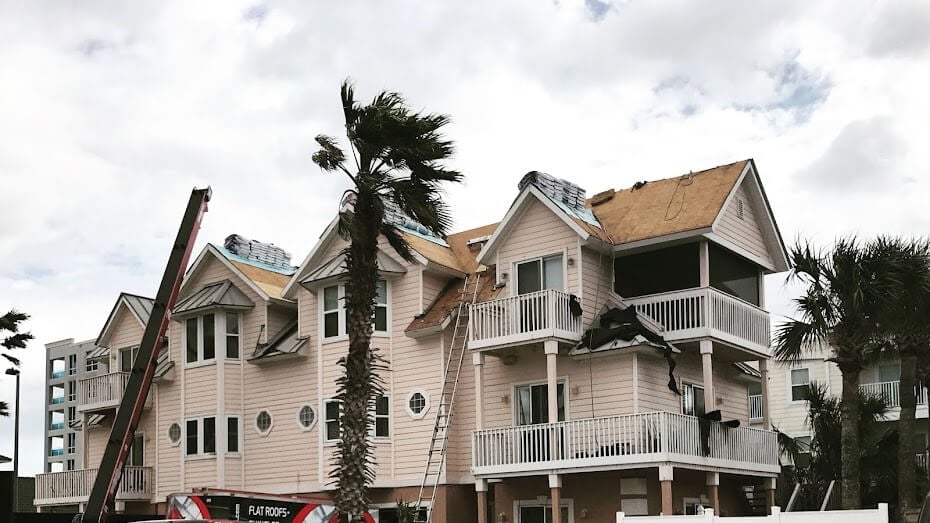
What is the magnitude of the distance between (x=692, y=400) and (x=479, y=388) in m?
6.07

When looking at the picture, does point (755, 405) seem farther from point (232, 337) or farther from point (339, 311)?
point (232, 337)

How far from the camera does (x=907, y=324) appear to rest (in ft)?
109

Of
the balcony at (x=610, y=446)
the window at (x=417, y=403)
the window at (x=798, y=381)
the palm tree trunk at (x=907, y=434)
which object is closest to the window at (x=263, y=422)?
the window at (x=417, y=403)

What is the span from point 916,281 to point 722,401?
641cm

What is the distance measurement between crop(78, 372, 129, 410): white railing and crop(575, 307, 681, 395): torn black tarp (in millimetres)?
17928

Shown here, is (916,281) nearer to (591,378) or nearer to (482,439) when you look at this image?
(591,378)

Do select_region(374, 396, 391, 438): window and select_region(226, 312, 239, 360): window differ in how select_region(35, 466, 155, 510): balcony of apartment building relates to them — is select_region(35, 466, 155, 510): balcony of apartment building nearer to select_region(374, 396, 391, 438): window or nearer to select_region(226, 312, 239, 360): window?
select_region(226, 312, 239, 360): window

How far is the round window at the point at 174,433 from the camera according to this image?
39.8 metres

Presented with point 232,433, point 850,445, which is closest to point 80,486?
point 232,433

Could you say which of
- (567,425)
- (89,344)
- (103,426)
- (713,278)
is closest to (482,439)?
(567,425)

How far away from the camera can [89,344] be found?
11994 centimetres

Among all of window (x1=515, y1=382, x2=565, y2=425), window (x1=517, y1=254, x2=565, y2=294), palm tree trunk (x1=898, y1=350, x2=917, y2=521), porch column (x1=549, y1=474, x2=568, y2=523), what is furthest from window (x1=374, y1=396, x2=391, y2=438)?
palm tree trunk (x1=898, y1=350, x2=917, y2=521)

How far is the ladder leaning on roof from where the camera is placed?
33.6 meters

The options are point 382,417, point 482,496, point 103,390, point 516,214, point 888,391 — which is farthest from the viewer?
point 888,391
